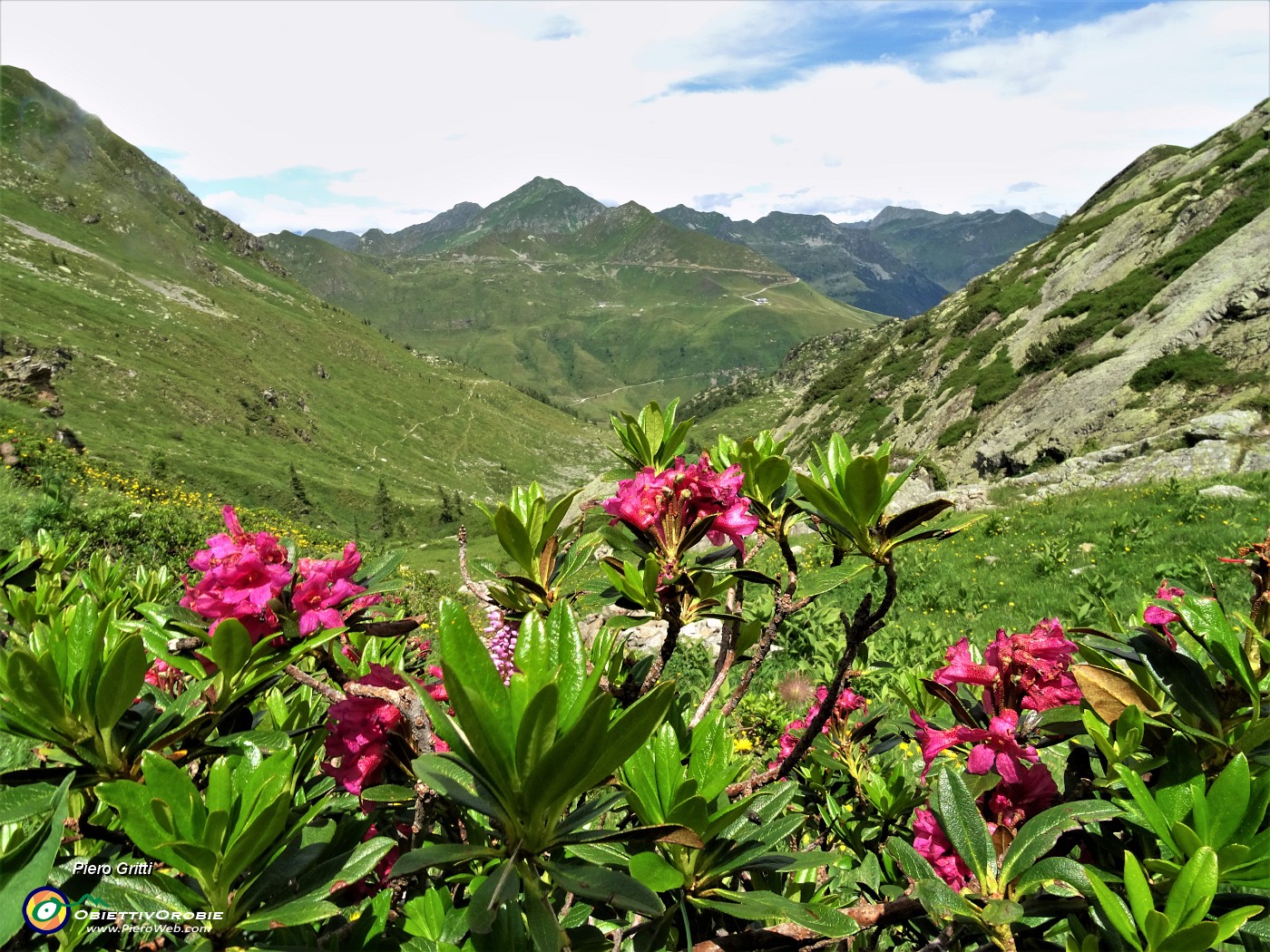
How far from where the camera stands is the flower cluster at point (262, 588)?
1.59 metres

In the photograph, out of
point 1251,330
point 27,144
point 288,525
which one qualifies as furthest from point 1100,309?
point 27,144

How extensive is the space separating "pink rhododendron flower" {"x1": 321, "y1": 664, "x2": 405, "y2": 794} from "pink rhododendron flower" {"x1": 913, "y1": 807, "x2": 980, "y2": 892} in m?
1.44

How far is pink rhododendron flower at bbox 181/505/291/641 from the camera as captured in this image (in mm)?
1584

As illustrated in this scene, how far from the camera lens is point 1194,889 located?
3.64 ft

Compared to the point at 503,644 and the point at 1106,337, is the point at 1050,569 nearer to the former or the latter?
the point at 503,644

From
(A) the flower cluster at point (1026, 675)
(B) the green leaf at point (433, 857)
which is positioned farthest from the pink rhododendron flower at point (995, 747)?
(B) the green leaf at point (433, 857)

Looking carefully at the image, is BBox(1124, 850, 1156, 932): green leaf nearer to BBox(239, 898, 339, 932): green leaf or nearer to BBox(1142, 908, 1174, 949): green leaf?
BBox(1142, 908, 1174, 949): green leaf

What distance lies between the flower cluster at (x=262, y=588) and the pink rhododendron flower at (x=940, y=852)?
1.71 meters

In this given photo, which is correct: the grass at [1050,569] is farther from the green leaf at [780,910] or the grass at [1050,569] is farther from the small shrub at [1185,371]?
the small shrub at [1185,371]

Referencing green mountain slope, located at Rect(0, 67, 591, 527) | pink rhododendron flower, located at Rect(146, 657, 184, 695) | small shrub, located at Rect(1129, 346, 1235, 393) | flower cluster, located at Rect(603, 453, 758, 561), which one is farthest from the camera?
green mountain slope, located at Rect(0, 67, 591, 527)

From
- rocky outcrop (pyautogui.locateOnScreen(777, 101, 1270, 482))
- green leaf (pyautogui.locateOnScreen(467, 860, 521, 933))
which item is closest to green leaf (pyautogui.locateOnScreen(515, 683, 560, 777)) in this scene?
green leaf (pyautogui.locateOnScreen(467, 860, 521, 933))

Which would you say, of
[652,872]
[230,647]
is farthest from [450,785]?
[230,647]

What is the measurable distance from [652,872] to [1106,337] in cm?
3418

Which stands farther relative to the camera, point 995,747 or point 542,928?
point 995,747
